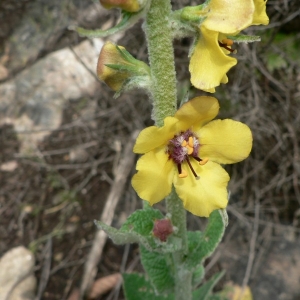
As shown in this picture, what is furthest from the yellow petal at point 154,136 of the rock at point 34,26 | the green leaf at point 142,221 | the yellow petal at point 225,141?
the rock at point 34,26

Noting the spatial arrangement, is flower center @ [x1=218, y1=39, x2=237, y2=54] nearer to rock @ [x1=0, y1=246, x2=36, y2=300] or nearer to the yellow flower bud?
the yellow flower bud

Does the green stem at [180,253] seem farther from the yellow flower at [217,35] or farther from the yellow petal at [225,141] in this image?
the yellow flower at [217,35]

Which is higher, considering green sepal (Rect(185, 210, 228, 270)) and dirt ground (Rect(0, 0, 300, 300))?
green sepal (Rect(185, 210, 228, 270))

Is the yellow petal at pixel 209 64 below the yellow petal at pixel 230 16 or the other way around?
below

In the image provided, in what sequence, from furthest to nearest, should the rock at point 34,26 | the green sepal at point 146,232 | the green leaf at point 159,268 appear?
the rock at point 34,26
the green leaf at point 159,268
the green sepal at point 146,232

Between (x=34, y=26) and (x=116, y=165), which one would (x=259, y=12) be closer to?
(x=116, y=165)

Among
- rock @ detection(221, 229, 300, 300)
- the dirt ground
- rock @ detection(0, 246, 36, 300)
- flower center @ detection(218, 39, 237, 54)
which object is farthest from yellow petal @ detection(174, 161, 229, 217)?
rock @ detection(0, 246, 36, 300)

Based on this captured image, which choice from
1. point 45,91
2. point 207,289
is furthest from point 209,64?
point 45,91
